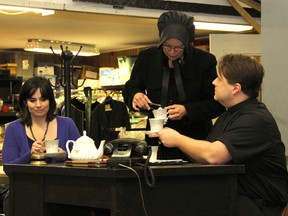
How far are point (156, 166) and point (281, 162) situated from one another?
66 centimetres

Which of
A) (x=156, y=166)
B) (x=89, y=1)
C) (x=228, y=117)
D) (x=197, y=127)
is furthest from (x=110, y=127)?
(x=156, y=166)

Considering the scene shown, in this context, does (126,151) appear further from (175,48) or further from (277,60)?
(277,60)

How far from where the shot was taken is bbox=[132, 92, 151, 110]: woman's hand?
283 centimetres

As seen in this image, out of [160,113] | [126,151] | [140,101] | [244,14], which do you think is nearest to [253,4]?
[244,14]

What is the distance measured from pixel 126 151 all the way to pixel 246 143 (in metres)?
0.54

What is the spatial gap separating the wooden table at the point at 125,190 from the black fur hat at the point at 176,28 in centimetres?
101

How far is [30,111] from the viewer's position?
11.0 ft

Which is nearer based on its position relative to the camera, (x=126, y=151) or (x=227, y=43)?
(x=126, y=151)

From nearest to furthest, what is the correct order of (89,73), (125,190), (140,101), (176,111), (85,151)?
1. (125,190)
2. (85,151)
3. (176,111)
4. (140,101)
5. (89,73)

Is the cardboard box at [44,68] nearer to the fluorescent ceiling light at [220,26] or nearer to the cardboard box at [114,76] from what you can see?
the cardboard box at [114,76]

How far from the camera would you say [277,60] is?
4.83 meters

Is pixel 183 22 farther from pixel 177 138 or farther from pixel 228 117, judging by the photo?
pixel 177 138

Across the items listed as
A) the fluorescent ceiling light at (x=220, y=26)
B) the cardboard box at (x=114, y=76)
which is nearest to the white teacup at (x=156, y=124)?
the fluorescent ceiling light at (x=220, y=26)

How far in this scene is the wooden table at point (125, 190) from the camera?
177 centimetres
